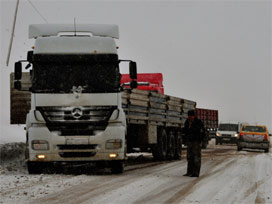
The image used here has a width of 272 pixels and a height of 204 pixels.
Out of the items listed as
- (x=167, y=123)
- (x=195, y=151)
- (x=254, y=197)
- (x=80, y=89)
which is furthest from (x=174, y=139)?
(x=254, y=197)

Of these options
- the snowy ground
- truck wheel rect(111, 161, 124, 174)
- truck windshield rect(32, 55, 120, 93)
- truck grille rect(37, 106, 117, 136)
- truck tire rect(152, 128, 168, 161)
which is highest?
truck windshield rect(32, 55, 120, 93)

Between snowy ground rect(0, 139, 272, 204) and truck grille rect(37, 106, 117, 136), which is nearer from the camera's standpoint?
snowy ground rect(0, 139, 272, 204)

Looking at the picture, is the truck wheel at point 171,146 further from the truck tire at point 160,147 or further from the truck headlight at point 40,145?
the truck headlight at point 40,145

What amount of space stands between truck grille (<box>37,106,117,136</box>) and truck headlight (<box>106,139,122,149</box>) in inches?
13.9

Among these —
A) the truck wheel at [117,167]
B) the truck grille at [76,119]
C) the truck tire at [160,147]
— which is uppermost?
the truck grille at [76,119]

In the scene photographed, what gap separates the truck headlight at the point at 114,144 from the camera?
41.5 feet

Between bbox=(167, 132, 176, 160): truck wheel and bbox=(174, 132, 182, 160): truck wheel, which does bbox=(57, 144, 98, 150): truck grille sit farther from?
bbox=(174, 132, 182, 160): truck wheel

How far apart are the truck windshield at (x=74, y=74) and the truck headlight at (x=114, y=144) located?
1171 mm

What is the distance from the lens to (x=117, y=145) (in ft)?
41.8

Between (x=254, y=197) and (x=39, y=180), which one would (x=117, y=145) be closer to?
(x=39, y=180)

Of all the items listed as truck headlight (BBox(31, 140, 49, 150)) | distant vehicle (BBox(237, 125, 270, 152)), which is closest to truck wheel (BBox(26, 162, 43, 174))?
truck headlight (BBox(31, 140, 49, 150))

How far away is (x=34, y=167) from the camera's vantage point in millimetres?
13203

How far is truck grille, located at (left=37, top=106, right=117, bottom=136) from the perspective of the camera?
1244 centimetres

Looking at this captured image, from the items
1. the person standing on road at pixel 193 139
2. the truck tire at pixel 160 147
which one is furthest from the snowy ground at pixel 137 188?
the truck tire at pixel 160 147
